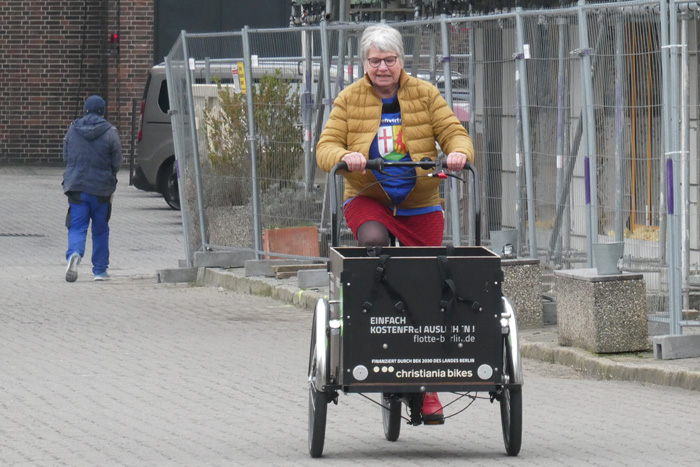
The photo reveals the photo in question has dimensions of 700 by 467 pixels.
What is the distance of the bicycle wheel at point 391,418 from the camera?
6809 millimetres

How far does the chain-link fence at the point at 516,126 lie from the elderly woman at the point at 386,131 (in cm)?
293

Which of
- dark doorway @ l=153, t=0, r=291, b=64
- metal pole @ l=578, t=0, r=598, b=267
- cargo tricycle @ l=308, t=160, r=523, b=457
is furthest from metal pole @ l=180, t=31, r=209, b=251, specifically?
dark doorway @ l=153, t=0, r=291, b=64

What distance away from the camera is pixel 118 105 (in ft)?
107

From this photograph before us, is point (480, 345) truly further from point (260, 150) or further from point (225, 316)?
point (260, 150)

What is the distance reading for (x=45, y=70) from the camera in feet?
110

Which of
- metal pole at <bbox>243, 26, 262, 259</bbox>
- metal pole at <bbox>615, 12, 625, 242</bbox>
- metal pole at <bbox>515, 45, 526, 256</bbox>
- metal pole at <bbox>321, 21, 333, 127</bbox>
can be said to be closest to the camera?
metal pole at <bbox>615, 12, 625, 242</bbox>

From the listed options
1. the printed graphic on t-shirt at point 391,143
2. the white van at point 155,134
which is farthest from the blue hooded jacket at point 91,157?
the printed graphic on t-shirt at point 391,143

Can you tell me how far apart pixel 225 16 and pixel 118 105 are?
9.56 ft

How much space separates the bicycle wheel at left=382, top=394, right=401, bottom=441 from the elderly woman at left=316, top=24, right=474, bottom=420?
70 centimetres

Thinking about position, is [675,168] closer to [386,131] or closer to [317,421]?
[386,131]

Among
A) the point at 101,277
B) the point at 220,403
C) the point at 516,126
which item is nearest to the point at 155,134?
the point at 101,277

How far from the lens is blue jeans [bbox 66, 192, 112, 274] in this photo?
15.6 meters

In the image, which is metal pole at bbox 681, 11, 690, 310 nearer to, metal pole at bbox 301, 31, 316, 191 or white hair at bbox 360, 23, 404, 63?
white hair at bbox 360, 23, 404, 63

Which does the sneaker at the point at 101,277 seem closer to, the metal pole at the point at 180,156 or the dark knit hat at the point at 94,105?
the metal pole at the point at 180,156
